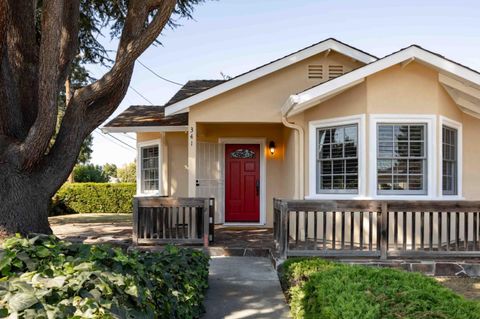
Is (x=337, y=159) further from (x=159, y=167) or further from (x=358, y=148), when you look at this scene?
(x=159, y=167)

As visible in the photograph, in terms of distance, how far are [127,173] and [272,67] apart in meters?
26.1

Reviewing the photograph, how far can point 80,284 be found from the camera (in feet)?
7.79

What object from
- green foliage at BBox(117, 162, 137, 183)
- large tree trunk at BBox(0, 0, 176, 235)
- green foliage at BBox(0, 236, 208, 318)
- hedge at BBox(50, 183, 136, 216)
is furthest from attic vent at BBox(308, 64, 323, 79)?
green foliage at BBox(117, 162, 137, 183)

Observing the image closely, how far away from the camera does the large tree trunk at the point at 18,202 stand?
220 inches

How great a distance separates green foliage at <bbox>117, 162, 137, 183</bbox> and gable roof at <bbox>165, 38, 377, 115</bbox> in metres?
23.8

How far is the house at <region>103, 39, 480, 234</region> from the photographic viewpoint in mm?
7645

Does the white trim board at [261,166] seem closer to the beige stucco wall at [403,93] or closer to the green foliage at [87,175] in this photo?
the beige stucco wall at [403,93]

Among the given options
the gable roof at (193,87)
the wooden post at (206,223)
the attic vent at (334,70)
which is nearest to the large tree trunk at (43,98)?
the wooden post at (206,223)

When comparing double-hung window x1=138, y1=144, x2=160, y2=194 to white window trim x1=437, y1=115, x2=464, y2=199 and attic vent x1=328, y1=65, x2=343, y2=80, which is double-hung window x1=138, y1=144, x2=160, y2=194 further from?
white window trim x1=437, y1=115, x2=464, y2=199

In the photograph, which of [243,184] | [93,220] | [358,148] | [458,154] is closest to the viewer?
[358,148]

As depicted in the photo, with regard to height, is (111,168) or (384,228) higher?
(111,168)

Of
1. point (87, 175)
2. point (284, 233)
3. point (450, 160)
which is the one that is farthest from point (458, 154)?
point (87, 175)

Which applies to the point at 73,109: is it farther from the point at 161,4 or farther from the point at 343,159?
the point at 343,159

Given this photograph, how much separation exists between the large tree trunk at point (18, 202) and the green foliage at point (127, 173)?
2589cm
